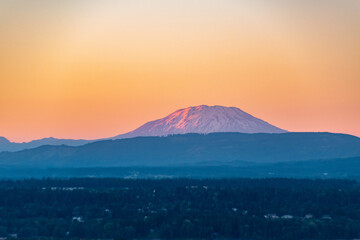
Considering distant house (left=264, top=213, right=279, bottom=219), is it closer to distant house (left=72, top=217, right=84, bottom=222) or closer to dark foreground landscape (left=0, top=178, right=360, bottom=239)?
dark foreground landscape (left=0, top=178, right=360, bottom=239)

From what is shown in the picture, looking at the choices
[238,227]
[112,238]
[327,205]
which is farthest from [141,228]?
[327,205]

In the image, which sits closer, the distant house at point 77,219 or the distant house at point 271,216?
the distant house at point 77,219

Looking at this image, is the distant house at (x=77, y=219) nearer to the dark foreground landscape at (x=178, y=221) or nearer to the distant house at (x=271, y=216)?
the dark foreground landscape at (x=178, y=221)

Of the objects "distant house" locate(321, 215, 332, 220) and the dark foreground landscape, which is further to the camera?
"distant house" locate(321, 215, 332, 220)

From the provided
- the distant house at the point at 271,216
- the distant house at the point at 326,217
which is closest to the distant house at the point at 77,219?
the distant house at the point at 271,216

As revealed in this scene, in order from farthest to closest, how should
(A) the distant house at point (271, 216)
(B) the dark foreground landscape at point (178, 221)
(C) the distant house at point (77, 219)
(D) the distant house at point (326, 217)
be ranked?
(D) the distant house at point (326, 217) < (A) the distant house at point (271, 216) < (C) the distant house at point (77, 219) < (B) the dark foreground landscape at point (178, 221)

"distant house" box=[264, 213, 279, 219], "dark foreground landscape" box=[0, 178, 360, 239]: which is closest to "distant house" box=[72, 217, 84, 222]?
"dark foreground landscape" box=[0, 178, 360, 239]

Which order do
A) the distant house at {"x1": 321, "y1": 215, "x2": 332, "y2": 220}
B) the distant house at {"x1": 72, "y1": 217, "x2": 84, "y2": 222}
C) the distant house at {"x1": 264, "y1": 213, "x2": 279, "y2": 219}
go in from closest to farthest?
1. the distant house at {"x1": 72, "y1": 217, "x2": 84, "y2": 222}
2. the distant house at {"x1": 264, "y1": 213, "x2": 279, "y2": 219}
3. the distant house at {"x1": 321, "y1": 215, "x2": 332, "y2": 220}

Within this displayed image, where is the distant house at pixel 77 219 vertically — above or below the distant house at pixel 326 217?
below

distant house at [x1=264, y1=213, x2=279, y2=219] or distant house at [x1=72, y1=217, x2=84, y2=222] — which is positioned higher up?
distant house at [x1=264, y1=213, x2=279, y2=219]

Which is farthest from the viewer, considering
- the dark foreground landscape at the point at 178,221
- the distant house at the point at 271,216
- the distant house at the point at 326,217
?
the distant house at the point at 326,217

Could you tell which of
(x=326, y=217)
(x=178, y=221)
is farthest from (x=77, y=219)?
(x=326, y=217)
